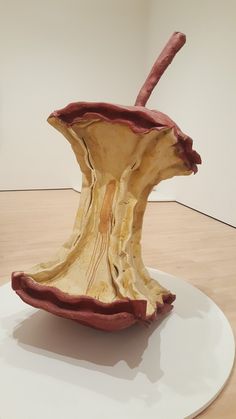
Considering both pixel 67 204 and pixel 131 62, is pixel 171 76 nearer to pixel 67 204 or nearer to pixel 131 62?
pixel 131 62

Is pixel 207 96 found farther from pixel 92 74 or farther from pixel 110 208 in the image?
pixel 110 208

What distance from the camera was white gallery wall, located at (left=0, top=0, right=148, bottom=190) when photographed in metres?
2.65

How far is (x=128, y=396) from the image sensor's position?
2.07ft

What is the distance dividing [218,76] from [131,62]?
1.09 m

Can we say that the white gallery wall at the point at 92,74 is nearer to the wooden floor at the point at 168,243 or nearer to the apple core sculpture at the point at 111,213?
the wooden floor at the point at 168,243

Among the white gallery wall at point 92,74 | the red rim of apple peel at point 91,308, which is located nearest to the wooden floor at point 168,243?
the red rim of apple peel at point 91,308

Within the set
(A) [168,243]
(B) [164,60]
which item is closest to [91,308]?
(B) [164,60]

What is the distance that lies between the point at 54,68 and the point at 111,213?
88.5 inches

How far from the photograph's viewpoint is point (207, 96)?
7.16 feet

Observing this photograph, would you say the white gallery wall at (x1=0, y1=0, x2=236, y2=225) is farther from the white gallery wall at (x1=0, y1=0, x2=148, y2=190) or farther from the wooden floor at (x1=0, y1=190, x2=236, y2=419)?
the wooden floor at (x1=0, y1=190, x2=236, y2=419)

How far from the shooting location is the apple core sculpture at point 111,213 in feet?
2.32

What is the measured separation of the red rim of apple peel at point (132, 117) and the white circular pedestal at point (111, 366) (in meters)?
0.39

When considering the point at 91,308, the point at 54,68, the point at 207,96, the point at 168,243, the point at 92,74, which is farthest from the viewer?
the point at 92,74

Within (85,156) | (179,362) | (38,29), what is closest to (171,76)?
(38,29)
